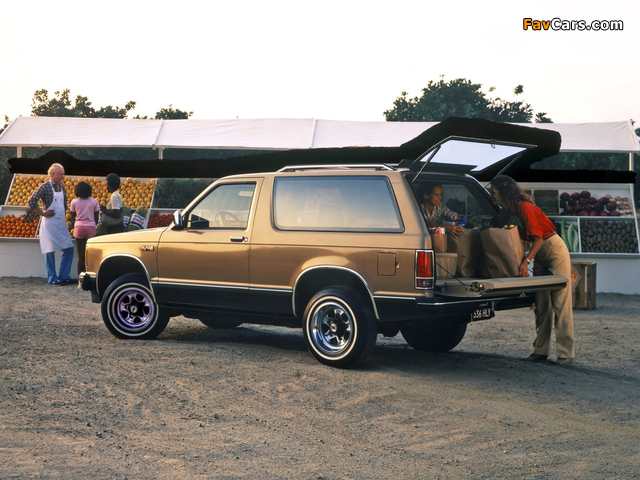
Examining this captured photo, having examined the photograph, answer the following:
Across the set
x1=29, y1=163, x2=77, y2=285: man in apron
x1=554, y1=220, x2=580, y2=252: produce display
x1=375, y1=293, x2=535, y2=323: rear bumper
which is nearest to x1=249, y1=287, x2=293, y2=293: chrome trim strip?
x1=375, y1=293, x2=535, y2=323: rear bumper

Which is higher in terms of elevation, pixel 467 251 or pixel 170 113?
pixel 170 113

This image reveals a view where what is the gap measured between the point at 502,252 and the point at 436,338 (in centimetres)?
158

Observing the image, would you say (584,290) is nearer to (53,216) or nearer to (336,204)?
(336,204)

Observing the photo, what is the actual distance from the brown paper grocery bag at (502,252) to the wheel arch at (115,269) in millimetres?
3833

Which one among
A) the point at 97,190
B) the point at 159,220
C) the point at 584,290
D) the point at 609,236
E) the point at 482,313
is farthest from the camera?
the point at 97,190

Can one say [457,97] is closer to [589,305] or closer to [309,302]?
[589,305]

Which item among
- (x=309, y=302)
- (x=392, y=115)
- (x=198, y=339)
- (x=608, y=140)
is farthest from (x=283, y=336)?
(x=392, y=115)

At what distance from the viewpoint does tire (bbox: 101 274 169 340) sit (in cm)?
836

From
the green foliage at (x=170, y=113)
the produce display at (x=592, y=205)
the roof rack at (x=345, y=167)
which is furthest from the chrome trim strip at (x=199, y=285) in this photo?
the green foliage at (x=170, y=113)

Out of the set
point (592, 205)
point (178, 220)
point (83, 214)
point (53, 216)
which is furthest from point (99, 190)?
point (592, 205)

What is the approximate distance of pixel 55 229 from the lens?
46.9 ft

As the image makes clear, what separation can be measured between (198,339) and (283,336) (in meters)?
1.19

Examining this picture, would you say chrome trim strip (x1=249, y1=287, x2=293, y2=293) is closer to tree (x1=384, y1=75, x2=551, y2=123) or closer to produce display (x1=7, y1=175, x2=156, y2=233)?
produce display (x1=7, y1=175, x2=156, y2=233)

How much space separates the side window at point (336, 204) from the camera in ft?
22.0
